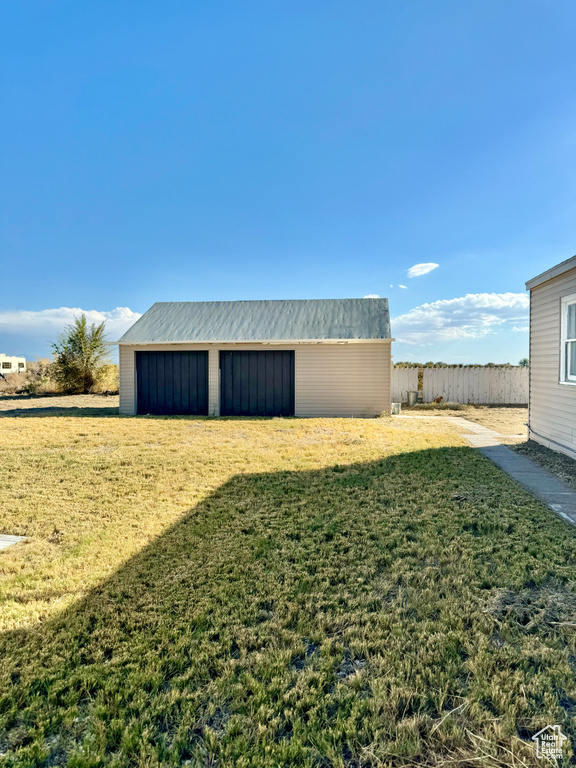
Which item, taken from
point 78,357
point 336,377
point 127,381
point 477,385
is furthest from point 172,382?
point 477,385

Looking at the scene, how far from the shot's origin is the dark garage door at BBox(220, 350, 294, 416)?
12.2m

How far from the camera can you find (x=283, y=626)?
6.55 ft

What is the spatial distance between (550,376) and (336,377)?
6.09 metres

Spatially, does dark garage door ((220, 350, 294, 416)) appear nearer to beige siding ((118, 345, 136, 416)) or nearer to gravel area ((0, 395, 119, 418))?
beige siding ((118, 345, 136, 416))

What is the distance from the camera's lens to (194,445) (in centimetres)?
714

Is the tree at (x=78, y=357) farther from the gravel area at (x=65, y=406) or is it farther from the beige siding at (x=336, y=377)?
the beige siding at (x=336, y=377)

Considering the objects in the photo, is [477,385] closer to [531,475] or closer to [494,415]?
[494,415]

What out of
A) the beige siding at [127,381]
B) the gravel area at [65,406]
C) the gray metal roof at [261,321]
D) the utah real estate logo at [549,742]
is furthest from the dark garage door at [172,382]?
the utah real estate logo at [549,742]

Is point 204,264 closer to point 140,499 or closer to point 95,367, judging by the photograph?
point 95,367

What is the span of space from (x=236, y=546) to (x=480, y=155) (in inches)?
443

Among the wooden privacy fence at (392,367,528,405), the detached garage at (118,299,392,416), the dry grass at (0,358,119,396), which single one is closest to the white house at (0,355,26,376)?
the dry grass at (0,358,119,396)

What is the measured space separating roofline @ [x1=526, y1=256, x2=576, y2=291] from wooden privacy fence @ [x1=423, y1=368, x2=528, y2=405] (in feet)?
29.4

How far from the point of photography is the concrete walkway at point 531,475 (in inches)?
159

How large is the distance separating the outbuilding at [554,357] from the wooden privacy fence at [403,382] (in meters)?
8.34
